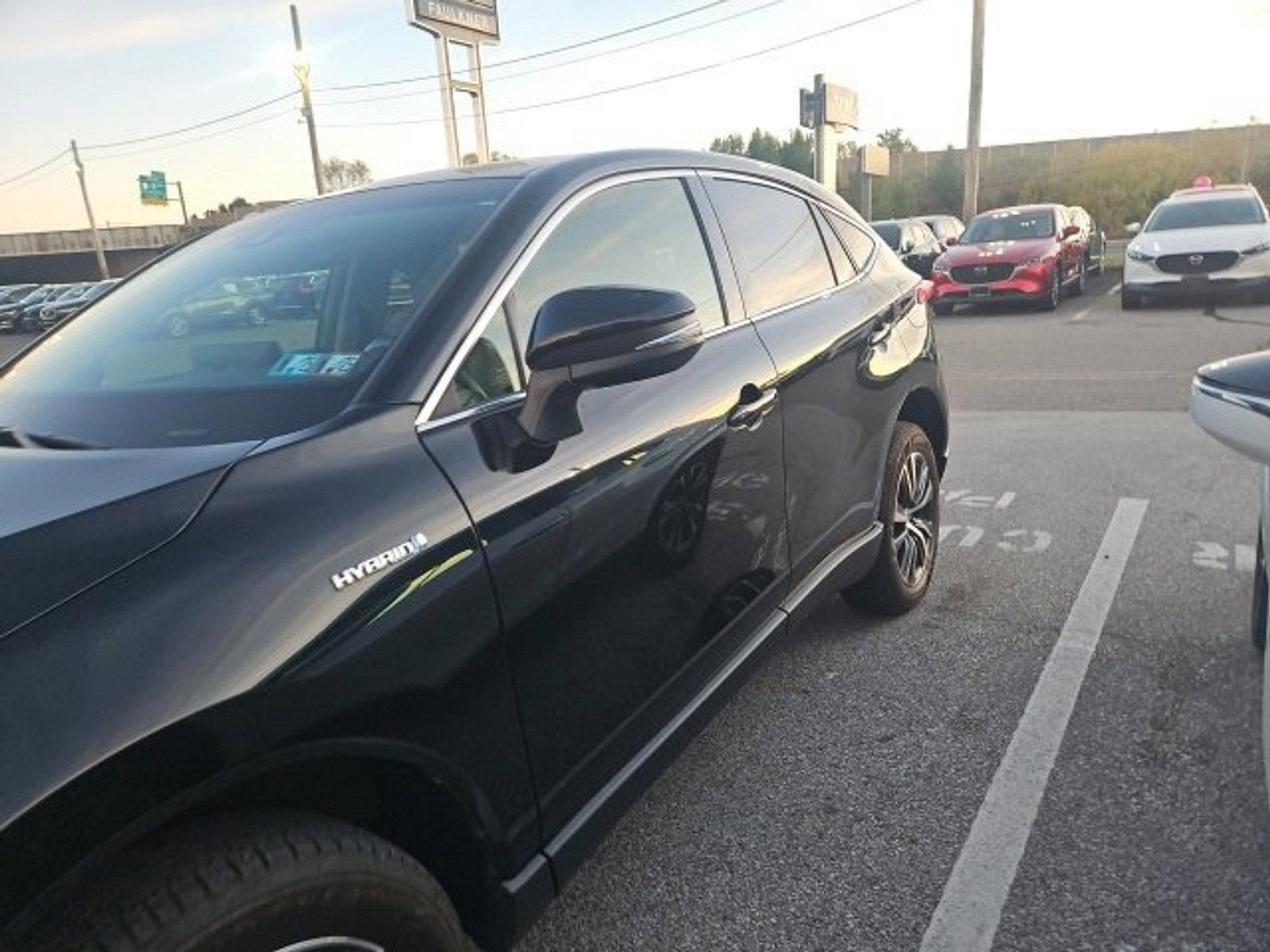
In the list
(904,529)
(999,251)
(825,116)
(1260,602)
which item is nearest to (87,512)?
(904,529)

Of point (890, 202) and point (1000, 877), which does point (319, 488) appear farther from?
point (890, 202)

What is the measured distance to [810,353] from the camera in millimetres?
2920

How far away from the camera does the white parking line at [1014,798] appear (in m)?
2.13

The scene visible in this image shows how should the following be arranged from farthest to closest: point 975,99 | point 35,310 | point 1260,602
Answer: point 35,310 → point 975,99 → point 1260,602

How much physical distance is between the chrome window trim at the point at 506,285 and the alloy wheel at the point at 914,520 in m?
1.64

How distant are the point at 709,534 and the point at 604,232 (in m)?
0.78

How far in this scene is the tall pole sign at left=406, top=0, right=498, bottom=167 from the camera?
81.6 feet

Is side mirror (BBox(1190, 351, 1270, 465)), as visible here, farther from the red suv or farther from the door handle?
the red suv

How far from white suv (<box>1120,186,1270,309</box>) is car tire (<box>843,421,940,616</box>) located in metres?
10.7

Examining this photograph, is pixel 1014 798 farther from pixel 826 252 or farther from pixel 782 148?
pixel 782 148

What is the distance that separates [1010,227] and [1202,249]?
11.6 feet

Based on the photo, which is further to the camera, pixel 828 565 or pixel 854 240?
pixel 854 240

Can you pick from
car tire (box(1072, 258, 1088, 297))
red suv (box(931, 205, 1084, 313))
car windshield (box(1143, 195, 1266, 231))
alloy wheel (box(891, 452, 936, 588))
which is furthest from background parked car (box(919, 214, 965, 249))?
alloy wheel (box(891, 452, 936, 588))

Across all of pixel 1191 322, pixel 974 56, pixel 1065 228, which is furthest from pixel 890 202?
pixel 1191 322
